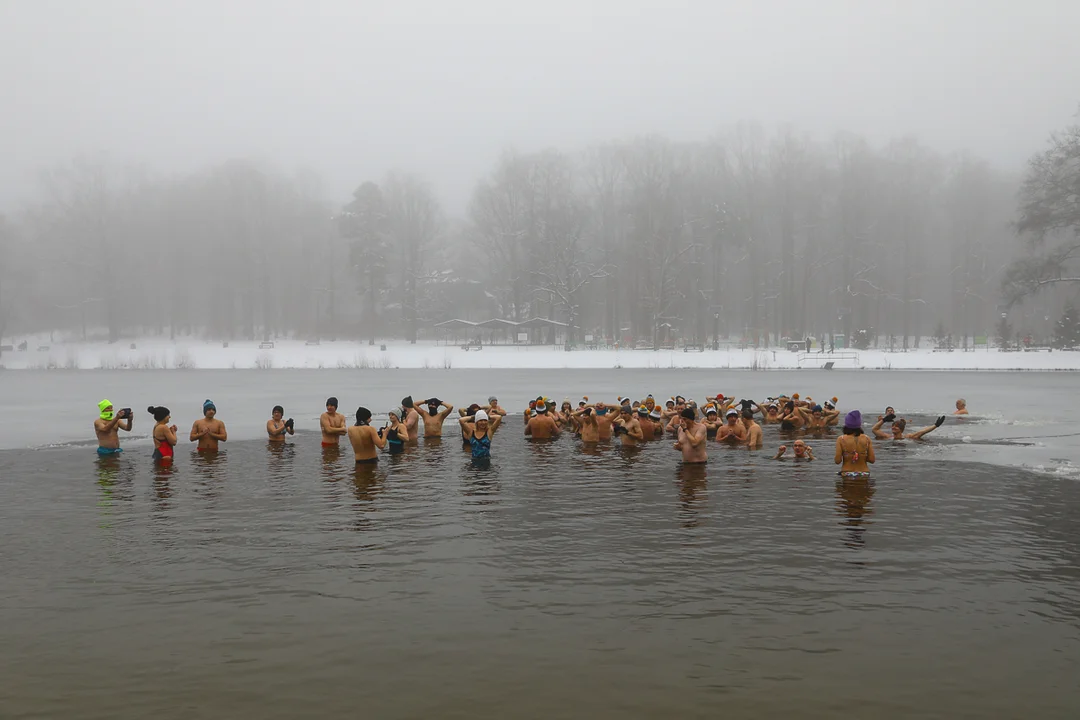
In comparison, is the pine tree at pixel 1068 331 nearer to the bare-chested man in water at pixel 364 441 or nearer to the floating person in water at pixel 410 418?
the floating person in water at pixel 410 418

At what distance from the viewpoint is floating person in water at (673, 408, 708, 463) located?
17.1 meters

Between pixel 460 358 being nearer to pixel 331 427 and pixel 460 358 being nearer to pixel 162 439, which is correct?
pixel 331 427

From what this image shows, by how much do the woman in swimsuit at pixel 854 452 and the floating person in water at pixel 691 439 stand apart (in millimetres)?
2857

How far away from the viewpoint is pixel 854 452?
15.4m

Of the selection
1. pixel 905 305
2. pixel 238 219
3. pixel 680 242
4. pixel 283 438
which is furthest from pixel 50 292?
pixel 905 305

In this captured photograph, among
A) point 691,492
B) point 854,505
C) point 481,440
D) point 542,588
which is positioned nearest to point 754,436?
point 691,492

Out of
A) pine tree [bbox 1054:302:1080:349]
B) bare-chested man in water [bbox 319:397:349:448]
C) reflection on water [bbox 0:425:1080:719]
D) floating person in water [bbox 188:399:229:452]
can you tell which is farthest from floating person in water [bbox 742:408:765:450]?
pine tree [bbox 1054:302:1080:349]

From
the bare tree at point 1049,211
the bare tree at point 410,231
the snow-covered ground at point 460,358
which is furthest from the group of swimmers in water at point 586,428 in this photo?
the bare tree at point 410,231

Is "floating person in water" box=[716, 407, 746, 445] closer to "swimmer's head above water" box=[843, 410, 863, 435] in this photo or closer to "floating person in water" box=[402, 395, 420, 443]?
"swimmer's head above water" box=[843, 410, 863, 435]

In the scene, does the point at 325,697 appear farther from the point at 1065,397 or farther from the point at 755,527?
the point at 1065,397

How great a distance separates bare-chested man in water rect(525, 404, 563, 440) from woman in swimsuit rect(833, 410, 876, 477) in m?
8.47

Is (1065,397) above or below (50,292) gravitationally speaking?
below

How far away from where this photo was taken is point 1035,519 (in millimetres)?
12344

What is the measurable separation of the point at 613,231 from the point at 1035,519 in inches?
2799
